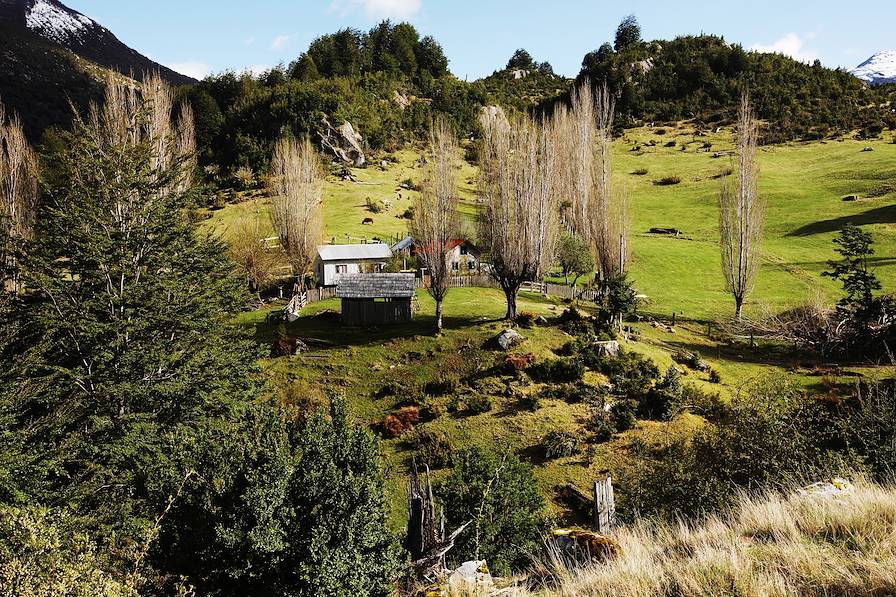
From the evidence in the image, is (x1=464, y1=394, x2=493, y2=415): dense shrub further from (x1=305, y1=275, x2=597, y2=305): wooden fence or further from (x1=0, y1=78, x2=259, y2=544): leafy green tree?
(x1=305, y1=275, x2=597, y2=305): wooden fence

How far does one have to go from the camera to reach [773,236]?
55531mm

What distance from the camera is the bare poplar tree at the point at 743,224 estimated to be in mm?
36938

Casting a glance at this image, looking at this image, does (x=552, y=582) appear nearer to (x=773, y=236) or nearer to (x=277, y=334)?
(x=277, y=334)

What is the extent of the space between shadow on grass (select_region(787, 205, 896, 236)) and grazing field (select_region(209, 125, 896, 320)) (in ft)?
0.29

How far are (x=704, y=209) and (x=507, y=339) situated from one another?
5079cm

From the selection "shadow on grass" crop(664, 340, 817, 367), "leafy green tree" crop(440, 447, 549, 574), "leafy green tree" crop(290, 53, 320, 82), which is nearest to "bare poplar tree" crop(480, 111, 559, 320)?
"shadow on grass" crop(664, 340, 817, 367)

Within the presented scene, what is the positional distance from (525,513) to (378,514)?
664 centimetres

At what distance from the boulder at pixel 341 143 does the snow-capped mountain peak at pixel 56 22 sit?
118 meters

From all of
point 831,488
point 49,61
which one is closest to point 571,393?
point 831,488

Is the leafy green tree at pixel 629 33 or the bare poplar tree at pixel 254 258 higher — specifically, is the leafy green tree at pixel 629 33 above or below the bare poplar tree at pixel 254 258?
above

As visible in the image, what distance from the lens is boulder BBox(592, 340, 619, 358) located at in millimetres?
28859

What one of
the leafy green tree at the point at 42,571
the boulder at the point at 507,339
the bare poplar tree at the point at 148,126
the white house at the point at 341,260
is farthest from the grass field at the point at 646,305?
the leafy green tree at the point at 42,571

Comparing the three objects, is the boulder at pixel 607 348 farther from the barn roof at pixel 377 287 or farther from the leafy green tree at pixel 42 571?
the leafy green tree at pixel 42 571

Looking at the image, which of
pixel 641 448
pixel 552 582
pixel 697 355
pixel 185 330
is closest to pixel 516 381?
pixel 641 448
